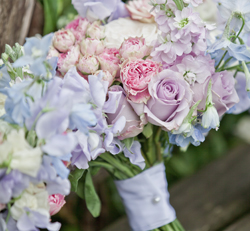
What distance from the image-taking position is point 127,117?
492 millimetres

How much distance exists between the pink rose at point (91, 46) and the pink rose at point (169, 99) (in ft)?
0.35

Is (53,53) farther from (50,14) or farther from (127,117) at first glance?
(50,14)

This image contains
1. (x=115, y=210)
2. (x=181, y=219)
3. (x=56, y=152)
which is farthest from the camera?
(x=115, y=210)

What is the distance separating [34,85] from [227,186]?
74 cm

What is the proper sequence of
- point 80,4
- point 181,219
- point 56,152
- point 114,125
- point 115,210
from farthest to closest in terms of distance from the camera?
point 115,210
point 181,219
point 80,4
point 114,125
point 56,152

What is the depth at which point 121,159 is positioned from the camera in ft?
1.94

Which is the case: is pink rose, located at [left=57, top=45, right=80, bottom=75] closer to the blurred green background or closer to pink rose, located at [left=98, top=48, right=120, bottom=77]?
pink rose, located at [left=98, top=48, right=120, bottom=77]

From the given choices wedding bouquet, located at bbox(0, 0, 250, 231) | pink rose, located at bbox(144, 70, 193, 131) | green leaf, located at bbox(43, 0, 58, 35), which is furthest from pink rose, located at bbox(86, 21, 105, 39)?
green leaf, located at bbox(43, 0, 58, 35)

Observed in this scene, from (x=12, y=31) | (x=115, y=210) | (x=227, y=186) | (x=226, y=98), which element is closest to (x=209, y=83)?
(x=226, y=98)

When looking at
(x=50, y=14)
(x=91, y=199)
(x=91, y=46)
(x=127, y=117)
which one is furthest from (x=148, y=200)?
(x=50, y=14)

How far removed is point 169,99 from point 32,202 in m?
0.25

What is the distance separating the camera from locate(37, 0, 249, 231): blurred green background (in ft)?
2.47

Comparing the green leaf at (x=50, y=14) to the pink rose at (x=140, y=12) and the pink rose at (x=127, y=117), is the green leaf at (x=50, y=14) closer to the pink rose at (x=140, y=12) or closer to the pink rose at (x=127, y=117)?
the pink rose at (x=140, y=12)

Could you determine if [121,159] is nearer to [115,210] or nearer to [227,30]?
[227,30]
